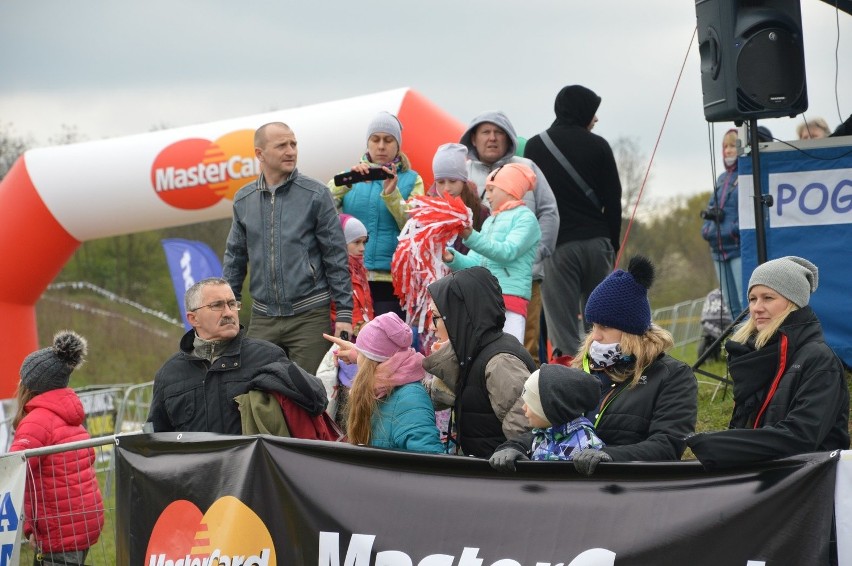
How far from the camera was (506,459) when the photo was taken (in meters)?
4.33

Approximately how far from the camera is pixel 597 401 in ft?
14.2

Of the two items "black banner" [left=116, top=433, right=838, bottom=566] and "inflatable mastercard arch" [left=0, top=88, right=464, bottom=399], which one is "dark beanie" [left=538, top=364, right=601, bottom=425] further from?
"inflatable mastercard arch" [left=0, top=88, right=464, bottom=399]

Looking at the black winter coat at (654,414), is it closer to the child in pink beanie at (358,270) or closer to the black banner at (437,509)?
the black banner at (437,509)

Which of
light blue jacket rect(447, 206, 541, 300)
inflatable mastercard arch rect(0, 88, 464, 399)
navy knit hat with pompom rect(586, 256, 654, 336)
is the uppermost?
inflatable mastercard arch rect(0, 88, 464, 399)

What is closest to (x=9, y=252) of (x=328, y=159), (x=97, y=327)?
(x=328, y=159)

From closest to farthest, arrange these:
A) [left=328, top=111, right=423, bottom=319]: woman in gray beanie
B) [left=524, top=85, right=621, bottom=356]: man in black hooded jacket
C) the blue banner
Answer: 1. [left=328, top=111, right=423, bottom=319]: woman in gray beanie
2. the blue banner
3. [left=524, top=85, right=621, bottom=356]: man in black hooded jacket

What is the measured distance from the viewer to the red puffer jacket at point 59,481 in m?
6.29

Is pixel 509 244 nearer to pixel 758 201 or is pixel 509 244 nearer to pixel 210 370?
pixel 758 201

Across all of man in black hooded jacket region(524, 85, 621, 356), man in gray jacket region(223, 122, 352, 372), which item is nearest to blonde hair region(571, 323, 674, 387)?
man in gray jacket region(223, 122, 352, 372)

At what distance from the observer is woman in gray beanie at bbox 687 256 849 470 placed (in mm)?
4000

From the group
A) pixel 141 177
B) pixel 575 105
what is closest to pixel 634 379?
pixel 575 105

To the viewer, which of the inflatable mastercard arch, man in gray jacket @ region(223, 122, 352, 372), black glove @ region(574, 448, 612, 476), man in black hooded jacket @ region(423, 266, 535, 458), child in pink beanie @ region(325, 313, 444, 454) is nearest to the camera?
black glove @ region(574, 448, 612, 476)

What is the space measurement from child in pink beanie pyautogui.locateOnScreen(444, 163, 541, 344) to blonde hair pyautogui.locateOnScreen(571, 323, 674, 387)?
2343 mm

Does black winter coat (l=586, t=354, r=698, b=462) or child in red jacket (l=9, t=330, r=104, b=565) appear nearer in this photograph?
black winter coat (l=586, t=354, r=698, b=462)
